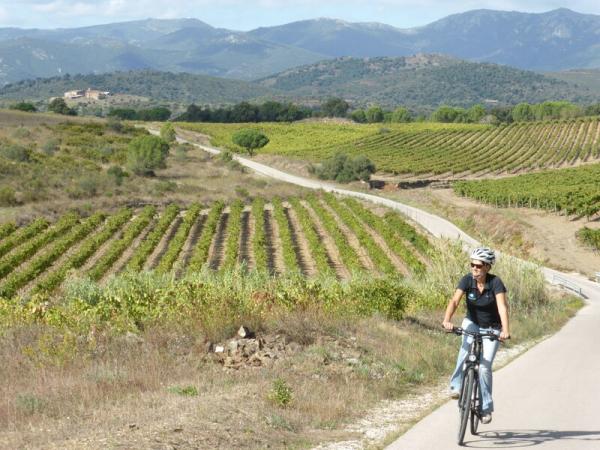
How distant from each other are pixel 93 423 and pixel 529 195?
61.1 metres

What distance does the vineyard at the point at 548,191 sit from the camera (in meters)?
59.0

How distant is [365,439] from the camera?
8.42m

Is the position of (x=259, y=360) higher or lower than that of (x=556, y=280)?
higher

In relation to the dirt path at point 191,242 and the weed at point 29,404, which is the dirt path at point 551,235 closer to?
the dirt path at point 191,242

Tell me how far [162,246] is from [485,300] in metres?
36.6

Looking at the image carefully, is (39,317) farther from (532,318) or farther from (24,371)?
(532,318)

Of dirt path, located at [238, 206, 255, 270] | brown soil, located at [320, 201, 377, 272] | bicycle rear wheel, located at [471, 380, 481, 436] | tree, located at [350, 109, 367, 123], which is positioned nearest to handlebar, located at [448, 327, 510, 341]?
bicycle rear wheel, located at [471, 380, 481, 436]

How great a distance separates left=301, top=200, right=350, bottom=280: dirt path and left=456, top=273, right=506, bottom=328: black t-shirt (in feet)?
87.6

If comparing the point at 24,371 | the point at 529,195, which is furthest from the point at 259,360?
the point at 529,195

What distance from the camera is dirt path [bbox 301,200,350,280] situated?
3888 centimetres

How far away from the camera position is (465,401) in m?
8.23

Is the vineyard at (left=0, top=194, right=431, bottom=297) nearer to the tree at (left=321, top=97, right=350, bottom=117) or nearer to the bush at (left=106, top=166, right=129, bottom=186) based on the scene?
the bush at (left=106, top=166, right=129, bottom=186)

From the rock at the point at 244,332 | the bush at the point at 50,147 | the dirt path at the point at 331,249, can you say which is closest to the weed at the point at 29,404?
the rock at the point at 244,332

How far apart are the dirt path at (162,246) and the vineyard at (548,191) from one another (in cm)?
2731
